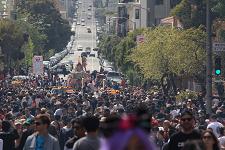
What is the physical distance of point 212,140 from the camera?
11.2 meters

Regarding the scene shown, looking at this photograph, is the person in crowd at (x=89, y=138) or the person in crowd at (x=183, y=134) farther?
the person in crowd at (x=183, y=134)

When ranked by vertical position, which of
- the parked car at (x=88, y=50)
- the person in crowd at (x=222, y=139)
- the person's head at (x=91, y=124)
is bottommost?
the parked car at (x=88, y=50)

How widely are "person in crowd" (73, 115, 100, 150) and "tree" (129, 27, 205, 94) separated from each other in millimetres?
45884

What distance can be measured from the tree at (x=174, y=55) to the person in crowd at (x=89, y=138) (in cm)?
4588

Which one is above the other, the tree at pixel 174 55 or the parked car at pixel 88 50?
the tree at pixel 174 55

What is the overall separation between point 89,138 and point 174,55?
48207mm

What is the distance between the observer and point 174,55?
58188 mm

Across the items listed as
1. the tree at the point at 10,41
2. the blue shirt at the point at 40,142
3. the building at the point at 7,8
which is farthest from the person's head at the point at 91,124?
the building at the point at 7,8

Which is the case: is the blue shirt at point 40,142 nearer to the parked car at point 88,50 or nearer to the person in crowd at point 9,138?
the person in crowd at point 9,138

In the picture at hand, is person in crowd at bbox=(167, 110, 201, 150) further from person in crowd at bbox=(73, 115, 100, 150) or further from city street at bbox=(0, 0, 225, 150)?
person in crowd at bbox=(73, 115, 100, 150)

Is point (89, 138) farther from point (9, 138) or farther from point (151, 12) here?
point (151, 12)

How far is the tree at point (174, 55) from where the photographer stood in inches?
2228

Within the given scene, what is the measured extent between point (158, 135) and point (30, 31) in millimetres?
85257

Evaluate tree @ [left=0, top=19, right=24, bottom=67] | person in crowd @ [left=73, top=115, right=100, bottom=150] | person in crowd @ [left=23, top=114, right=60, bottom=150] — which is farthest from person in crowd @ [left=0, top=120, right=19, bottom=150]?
tree @ [left=0, top=19, right=24, bottom=67]
